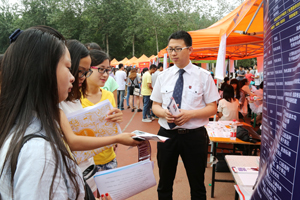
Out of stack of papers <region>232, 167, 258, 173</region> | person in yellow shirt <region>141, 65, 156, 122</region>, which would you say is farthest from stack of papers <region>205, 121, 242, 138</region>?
person in yellow shirt <region>141, 65, 156, 122</region>

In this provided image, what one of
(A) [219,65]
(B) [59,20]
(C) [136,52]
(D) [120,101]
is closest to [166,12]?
(C) [136,52]

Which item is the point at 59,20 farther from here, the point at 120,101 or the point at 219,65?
the point at 219,65

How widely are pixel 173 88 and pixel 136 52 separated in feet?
139

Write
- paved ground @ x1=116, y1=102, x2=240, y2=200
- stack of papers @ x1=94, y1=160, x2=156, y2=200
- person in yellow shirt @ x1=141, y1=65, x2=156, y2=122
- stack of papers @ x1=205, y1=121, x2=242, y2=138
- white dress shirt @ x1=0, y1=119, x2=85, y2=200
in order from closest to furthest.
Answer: white dress shirt @ x1=0, y1=119, x2=85, y2=200, stack of papers @ x1=94, y1=160, x2=156, y2=200, paved ground @ x1=116, y1=102, x2=240, y2=200, stack of papers @ x1=205, y1=121, x2=242, y2=138, person in yellow shirt @ x1=141, y1=65, x2=156, y2=122

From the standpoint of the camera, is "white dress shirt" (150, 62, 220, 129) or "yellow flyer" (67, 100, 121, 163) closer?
"yellow flyer" (67, 100, 121, 163)

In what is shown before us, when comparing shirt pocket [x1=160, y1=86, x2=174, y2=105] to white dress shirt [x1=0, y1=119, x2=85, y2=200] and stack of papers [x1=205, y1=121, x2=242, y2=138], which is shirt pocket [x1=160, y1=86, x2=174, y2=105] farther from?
white dress shirt [x1=0, y1=119, x2=85, y2=200]

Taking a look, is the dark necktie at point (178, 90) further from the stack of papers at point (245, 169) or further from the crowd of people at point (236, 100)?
the crowd of people at point (236, 100)

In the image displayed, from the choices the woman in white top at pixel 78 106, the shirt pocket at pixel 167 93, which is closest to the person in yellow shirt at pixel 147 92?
the shirt pocket at pixel 167 93

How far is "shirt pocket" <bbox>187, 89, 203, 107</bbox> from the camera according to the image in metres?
2.43

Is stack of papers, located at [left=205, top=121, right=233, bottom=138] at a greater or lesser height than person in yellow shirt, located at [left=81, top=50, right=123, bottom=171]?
lesser

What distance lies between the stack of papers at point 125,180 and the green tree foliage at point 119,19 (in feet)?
102

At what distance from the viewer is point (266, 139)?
110 centimetres

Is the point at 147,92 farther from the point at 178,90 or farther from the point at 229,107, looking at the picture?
the point at 178,90

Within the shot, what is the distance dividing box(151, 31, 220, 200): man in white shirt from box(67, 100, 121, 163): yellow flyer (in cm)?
82
